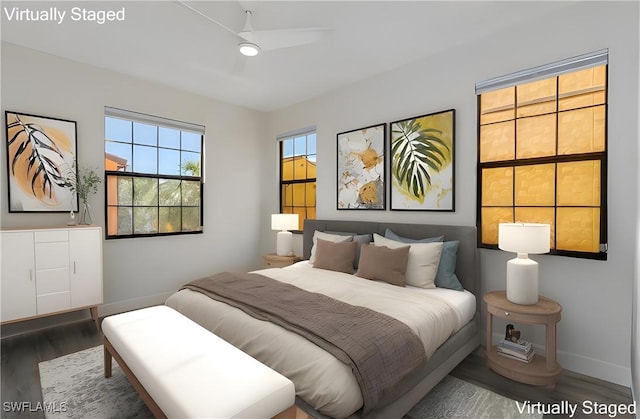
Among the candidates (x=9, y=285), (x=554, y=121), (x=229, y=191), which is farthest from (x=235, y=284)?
(x=554, y=121)

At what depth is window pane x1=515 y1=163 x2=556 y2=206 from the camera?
8.29 ft

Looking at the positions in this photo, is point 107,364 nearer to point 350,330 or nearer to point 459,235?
point 350,330

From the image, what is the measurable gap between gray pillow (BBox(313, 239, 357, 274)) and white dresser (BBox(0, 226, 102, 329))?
90.6 inches

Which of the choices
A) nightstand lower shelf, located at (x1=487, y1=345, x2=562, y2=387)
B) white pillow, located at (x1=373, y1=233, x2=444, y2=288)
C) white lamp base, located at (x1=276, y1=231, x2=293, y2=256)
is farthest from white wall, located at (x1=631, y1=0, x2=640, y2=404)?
white lamp base, located at (x1=276, y1=231, x2=293, y2=256)

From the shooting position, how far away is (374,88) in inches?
146

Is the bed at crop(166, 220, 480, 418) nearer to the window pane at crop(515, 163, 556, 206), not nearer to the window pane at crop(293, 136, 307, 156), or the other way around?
the window pane at crop(515, 163, 556, 206)

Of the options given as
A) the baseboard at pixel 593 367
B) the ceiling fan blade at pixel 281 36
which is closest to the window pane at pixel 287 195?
the ceiling fan blade at pixel 281 36

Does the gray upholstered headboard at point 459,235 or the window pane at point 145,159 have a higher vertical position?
the window pane at point 145,159

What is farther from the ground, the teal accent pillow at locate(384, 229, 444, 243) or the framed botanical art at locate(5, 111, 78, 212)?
the framed botanical art at locate(5, 111, 78, 212)

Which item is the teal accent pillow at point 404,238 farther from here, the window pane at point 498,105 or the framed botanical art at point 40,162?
the framed botanical art at point 40,162

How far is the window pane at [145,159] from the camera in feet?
12.7

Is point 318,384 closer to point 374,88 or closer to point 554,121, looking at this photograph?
point 554,121

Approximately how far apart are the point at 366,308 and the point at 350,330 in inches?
14.8

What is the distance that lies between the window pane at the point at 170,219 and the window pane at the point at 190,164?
20.9 inches
